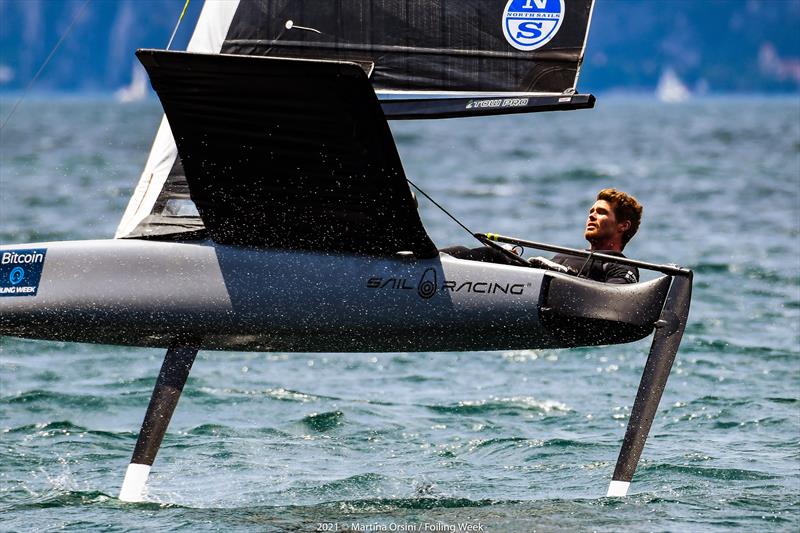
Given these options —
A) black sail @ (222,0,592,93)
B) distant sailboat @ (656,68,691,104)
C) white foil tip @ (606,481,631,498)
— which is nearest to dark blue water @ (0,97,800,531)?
white foil tip @ (606,481,631,498)

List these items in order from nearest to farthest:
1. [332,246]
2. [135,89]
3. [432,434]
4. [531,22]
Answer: [332,246] < [531,22] < [432,434] < [135,89]

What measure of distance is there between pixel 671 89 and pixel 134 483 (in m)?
→ 163

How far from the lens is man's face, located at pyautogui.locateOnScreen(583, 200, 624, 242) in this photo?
5.50 metres

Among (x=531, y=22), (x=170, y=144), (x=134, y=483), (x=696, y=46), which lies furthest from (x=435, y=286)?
(x=696, y=46)

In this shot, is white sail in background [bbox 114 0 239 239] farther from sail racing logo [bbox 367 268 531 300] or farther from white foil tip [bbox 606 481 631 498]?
white foil tip [bbox 606 481 631 498]

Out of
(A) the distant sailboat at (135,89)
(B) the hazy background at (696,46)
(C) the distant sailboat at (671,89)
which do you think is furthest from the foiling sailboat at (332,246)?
(C) the distant sailboat at (671,89)

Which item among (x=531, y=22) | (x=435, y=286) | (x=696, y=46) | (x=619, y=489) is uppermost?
(x=696, y=46)

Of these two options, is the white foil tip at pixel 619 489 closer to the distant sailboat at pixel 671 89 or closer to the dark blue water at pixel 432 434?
the dark blue water at pixel 432 434

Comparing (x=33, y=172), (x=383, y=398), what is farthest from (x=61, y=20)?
(x=383, y=398)

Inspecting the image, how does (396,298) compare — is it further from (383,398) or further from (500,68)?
(383,398)

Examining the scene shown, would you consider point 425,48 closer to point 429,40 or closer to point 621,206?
point 429,40

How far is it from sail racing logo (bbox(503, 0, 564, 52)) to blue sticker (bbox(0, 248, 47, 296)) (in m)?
2.18

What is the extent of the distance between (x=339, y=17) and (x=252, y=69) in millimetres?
1101

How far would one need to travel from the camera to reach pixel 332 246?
530cm
